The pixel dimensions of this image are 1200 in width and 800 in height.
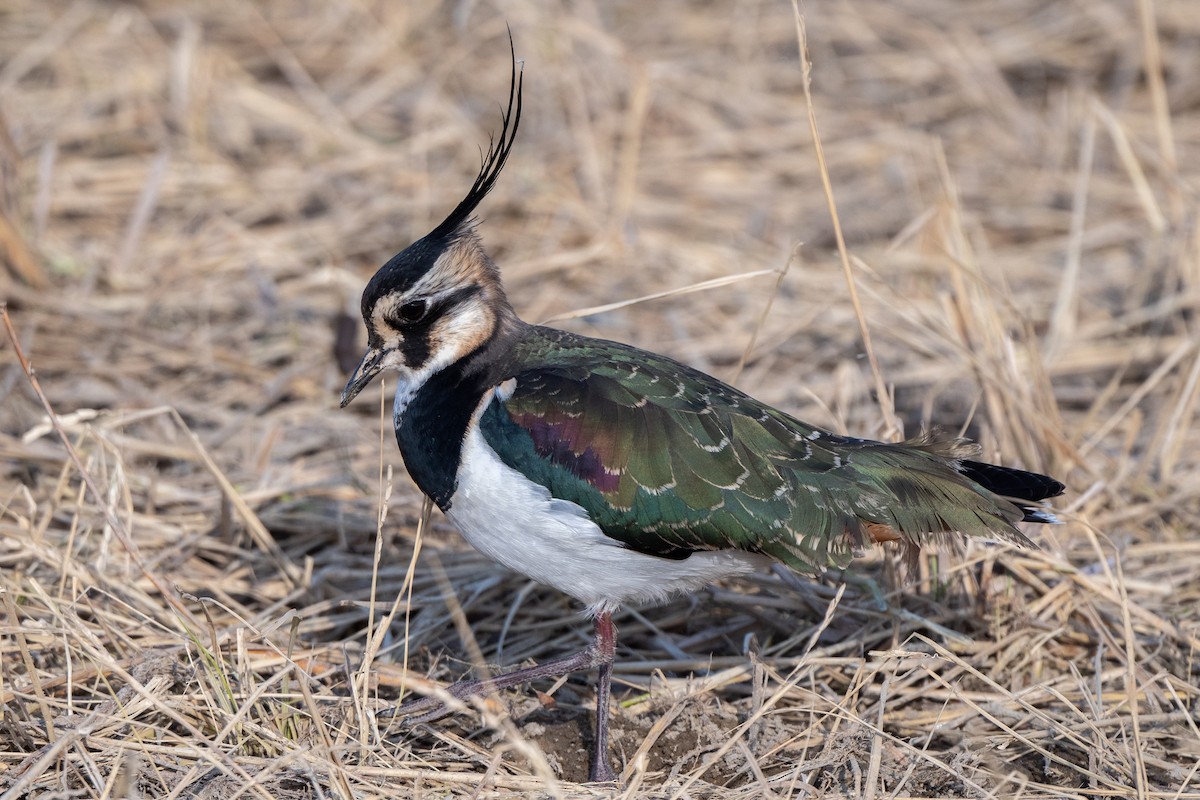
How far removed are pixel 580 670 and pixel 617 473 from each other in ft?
2.89

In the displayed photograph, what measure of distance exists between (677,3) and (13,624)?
26.9 ft

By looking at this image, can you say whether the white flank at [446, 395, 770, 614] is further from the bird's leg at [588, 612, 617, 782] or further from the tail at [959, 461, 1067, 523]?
the tail at [959, 461, 1067, 523]

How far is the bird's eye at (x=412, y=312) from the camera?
4.62m

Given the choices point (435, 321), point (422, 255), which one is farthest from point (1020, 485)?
point (422, 255)

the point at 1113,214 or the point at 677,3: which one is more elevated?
the point at 677,3

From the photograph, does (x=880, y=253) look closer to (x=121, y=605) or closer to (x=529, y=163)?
(x=529, y=163)

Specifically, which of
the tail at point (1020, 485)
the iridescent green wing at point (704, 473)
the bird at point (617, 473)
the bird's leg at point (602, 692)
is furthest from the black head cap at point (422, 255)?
the tail at point (1020, 485)

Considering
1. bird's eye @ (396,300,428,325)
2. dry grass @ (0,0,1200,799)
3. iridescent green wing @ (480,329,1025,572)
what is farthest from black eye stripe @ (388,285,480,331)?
dry grass @ (0,0,1200,799)

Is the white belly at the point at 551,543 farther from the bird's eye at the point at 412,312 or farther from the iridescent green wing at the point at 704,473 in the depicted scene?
the bird's eye at the point at 412,312

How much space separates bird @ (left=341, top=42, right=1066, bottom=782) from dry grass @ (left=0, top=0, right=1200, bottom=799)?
1.21 feet

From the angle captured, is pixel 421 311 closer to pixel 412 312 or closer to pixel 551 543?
pixel 412 312

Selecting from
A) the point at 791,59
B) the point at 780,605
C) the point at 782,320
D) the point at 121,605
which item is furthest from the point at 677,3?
the point at 121,605

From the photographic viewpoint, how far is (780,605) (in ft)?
17.0

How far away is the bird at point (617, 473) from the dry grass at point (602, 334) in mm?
369
